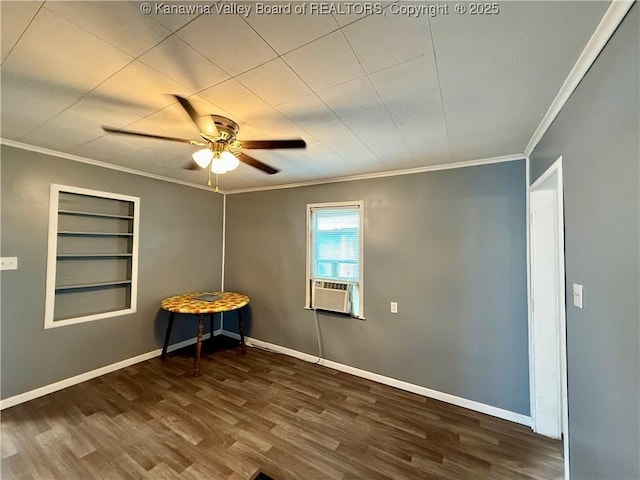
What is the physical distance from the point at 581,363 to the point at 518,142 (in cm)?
167

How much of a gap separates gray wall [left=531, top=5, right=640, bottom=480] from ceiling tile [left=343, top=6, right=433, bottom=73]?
0.69m

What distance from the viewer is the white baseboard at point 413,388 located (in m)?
2.38

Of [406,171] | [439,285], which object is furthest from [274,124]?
[439,285]

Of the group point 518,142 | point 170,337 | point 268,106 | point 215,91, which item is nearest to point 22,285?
point 170,337

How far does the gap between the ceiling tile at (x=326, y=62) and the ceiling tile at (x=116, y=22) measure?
0.56 m

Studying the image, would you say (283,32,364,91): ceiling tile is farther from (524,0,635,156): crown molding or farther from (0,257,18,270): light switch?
(0,257,18,270): light switch

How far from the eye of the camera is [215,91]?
4.99 ft

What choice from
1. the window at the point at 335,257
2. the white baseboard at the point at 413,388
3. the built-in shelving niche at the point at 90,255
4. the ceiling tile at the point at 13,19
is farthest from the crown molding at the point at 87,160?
the white baseboard at the point at 413,388

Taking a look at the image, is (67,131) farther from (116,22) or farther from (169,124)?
(116,22)

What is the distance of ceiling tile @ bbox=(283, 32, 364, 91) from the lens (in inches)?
45.6

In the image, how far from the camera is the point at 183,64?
1294mm

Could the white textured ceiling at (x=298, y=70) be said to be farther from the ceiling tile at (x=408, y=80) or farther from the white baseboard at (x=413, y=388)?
the white baseboard at (x=413, y=388)

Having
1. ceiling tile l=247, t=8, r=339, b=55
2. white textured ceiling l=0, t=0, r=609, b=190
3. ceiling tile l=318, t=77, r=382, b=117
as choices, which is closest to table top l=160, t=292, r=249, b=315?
white textured ceiling l=0, t=0, r=609, b=190

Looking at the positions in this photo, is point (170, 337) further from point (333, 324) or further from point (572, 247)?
point (572, 247)
